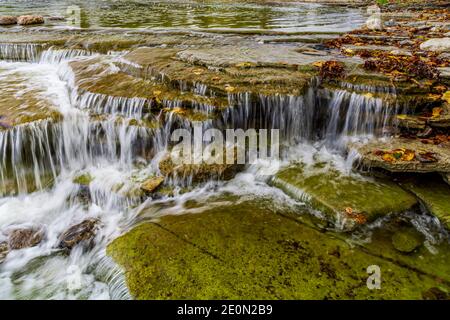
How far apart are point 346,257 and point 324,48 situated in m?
6.46

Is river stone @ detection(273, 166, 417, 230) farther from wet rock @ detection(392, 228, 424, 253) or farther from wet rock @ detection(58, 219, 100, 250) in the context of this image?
wet rock @ detection(58, 219, 100, 250)

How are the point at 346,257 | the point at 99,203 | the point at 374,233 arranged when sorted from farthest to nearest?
the point at 99,203 < the point at 374,233 < the point at 346,257

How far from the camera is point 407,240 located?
424 centimetres

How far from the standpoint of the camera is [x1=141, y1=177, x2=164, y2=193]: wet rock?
5430mm

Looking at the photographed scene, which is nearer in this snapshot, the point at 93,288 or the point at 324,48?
the point at 93,288

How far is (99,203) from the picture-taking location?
5570mm

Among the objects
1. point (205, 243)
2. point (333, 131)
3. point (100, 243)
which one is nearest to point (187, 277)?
point (205, 243)

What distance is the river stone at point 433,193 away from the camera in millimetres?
4490

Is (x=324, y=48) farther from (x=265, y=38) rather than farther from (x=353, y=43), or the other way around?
(x=265, y=38)

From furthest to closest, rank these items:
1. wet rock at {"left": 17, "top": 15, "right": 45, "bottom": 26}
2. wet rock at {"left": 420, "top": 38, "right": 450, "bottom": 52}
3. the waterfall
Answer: wet rock at {"left": 17, "top": 15, "right": 45, "bottom": 26} → the waterfall → wet rock at {"left": 420, "top": 38, "right": 450, "bottom": 52}

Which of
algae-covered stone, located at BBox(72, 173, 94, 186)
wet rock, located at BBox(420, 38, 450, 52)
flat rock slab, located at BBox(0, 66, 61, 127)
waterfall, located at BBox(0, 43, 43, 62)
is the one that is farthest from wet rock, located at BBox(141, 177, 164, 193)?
wet rock, located at BBox(420, 38, 450, 52)

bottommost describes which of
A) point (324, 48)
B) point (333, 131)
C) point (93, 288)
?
point (93, 288)

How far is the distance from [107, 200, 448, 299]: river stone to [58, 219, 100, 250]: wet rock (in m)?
0.75

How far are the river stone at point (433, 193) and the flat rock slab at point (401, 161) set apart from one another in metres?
0.23
